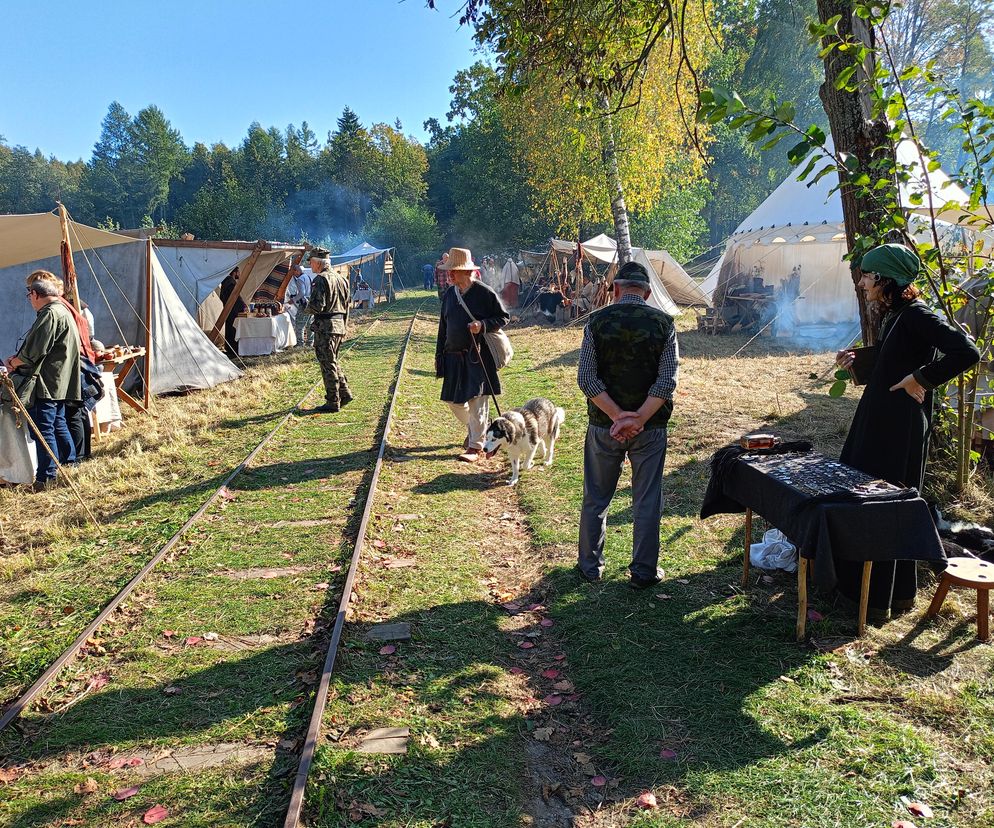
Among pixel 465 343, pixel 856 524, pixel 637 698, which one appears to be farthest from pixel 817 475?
pixel 465 343

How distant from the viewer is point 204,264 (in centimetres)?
1550

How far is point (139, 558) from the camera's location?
222 inches

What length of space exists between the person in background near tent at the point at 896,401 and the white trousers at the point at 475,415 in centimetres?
464

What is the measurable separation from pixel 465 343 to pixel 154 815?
568 cm

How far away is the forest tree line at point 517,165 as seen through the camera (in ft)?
68.4

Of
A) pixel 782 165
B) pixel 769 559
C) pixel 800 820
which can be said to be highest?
pixel 782 165

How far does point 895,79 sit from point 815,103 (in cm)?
5107

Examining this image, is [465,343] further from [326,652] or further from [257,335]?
[257,335]

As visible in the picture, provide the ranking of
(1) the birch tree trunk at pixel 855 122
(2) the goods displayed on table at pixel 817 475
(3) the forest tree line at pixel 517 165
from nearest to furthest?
(2) the goods displayed on table at pixel 817 475
(1) the birch tree trunk at pixel 855 122
(3) the forest tree line at pixel 517 165

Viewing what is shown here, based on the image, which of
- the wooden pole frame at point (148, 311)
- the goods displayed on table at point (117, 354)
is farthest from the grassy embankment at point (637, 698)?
the wooden pole frame at point (148, 311)

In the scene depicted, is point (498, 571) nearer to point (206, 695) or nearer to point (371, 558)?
point (371, 558)

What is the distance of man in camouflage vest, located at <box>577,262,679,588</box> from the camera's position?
4461 millimetres

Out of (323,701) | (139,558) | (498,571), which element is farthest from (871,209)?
(139,558)

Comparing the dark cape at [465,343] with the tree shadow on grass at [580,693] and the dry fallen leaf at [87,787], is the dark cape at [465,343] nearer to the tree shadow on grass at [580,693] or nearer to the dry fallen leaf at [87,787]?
the tree shadow on grass at [580,693]
